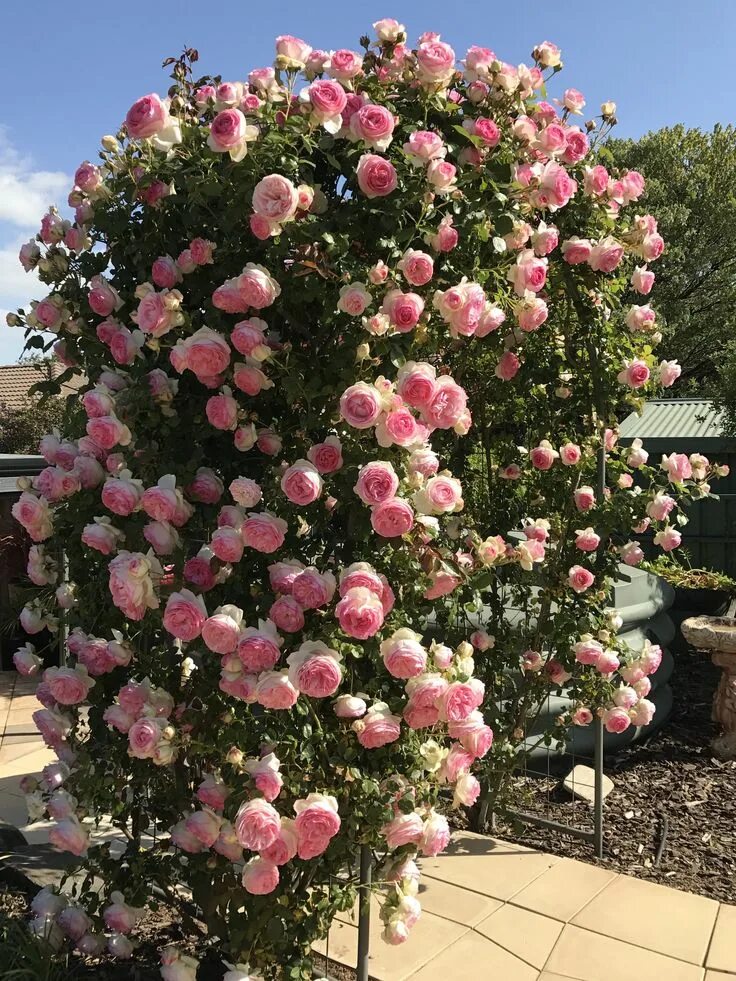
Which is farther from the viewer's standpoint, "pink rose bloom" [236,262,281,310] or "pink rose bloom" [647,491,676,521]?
"pink rose bloom" [647,491,676,521]

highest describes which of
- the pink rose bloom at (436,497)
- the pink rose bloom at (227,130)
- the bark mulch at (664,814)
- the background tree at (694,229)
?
the background tree at (694,229)

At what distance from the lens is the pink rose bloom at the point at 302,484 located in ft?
6.44

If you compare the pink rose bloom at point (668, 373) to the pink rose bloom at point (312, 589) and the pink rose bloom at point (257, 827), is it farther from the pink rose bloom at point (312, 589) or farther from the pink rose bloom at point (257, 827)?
the pink rose bloom at point (257, 827)

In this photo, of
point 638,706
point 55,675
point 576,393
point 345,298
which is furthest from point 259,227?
point 638,706

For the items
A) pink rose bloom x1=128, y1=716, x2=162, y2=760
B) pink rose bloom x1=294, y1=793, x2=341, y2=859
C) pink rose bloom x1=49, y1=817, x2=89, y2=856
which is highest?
pink rose bloom x1=128, y1=716, x2=162, y2=760

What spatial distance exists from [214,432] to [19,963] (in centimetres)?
159

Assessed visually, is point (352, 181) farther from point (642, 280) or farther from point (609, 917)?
point (609, 917)

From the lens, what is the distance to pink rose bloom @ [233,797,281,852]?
1.81 m

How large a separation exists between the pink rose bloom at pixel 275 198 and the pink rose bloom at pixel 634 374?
6.25 feet

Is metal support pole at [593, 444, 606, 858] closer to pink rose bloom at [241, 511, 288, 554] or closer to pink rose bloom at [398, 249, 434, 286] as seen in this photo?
pink rose bloom at [398, 249, 434, 286]

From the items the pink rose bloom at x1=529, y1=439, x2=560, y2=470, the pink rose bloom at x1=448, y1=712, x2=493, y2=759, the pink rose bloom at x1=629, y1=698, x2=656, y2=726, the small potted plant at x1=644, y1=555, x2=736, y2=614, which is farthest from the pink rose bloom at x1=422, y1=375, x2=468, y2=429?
the small potted plant at x1=644, y1=555, x2=736, y2=614

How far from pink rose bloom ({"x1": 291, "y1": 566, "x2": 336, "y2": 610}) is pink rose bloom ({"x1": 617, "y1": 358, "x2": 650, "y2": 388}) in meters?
1.92

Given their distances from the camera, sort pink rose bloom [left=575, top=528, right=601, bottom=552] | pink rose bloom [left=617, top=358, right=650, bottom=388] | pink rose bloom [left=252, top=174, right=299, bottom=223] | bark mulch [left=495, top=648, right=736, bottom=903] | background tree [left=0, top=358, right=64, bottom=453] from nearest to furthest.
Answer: pink rose bloom [left=252, top=174, right=299, bottom=223] < pink rose bloom [left=617, top=358, right=650, bottom=388] < pink rose bloom [left=575, top=528, right=601, bottom=552] < bark mulch [left=495, top=648, right=736, bottom=903] < background tree [left=0, top=358, right=64, bottom=453]

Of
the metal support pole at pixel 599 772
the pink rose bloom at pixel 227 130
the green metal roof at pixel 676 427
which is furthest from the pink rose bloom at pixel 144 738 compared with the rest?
the green metal roof at pixel 676 427
